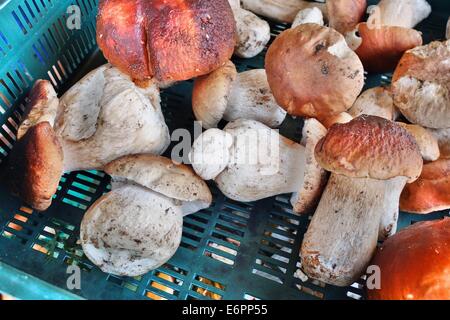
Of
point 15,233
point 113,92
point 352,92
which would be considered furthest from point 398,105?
point 15,233

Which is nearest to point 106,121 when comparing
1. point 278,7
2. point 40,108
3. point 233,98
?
point 40,108

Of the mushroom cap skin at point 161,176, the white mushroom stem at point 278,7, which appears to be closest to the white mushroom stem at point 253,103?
the mushroom cap skin at point 161,176

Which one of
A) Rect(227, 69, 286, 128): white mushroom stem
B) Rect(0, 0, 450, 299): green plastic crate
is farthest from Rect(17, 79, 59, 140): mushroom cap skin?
Rect(227, 69, 286, 128): white mushroom stem

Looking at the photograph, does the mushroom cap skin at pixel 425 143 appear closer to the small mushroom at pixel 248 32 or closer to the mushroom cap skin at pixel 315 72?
the mushroom cap skin at pixel 315 72

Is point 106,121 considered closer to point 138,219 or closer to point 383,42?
point 138,219
